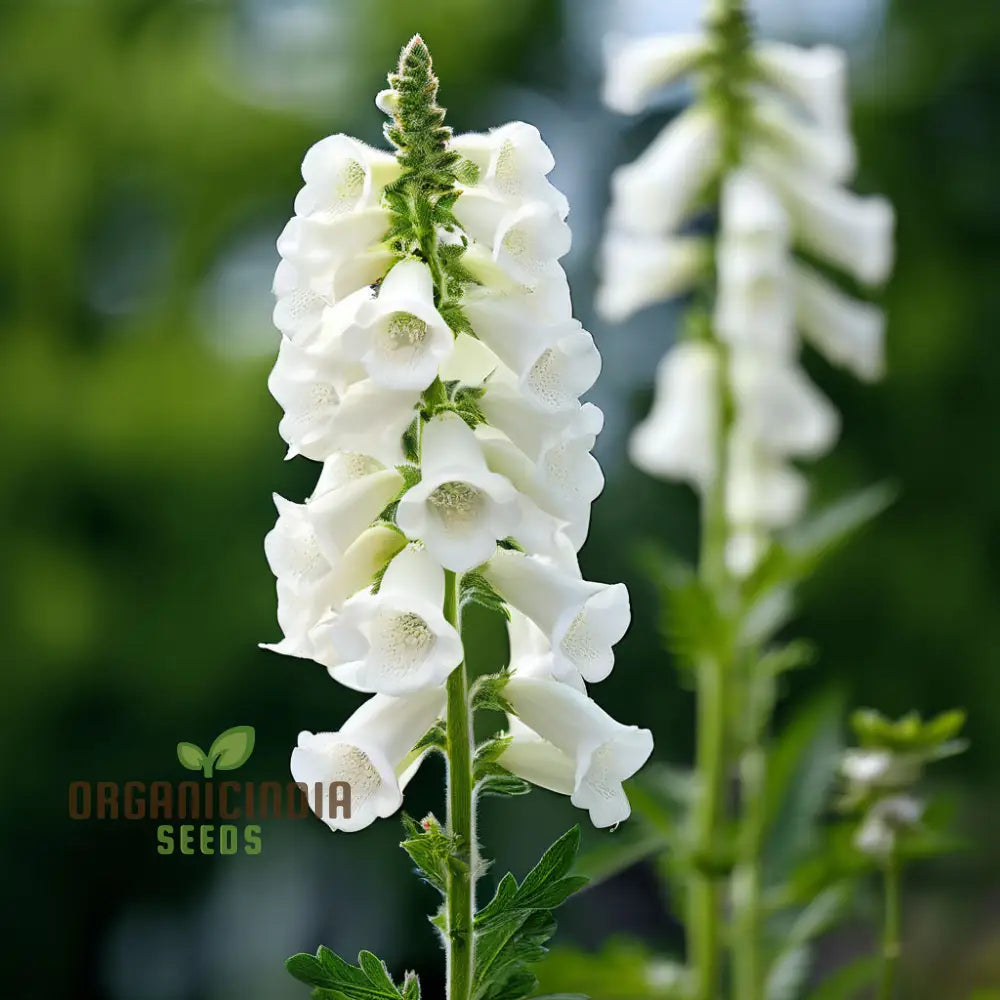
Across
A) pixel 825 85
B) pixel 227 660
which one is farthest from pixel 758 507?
pixel 227 660

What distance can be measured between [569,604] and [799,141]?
1.52 meters

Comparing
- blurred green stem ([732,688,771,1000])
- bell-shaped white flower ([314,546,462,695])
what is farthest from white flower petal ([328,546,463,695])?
blurred green stem ([732,688,771,1000])

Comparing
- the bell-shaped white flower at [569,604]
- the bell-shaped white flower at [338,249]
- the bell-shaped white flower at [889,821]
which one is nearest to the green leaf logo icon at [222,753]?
the bell-shaped white flower at [569,604]

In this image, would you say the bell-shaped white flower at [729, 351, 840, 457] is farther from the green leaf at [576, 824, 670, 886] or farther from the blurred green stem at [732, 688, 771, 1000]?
the green leaf at [576, 824, 670, 886]

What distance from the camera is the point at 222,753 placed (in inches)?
43.1

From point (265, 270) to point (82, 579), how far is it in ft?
6.02

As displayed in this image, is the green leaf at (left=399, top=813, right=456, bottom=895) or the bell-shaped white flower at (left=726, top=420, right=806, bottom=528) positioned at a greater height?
the bell-shaped white flower at (left=726, top=420, right=806, bottom=528)

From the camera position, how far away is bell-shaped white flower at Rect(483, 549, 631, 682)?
875 mm

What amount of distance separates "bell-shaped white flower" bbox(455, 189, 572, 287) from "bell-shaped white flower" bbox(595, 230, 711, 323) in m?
1.38

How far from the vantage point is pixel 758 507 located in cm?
229

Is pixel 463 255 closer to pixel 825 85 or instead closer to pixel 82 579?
pixel 825 85

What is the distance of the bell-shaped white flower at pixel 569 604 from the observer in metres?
0.88

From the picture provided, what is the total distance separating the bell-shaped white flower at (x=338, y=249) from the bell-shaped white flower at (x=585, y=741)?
32cm

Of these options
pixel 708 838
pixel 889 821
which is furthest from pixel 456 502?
pixel 708 838
